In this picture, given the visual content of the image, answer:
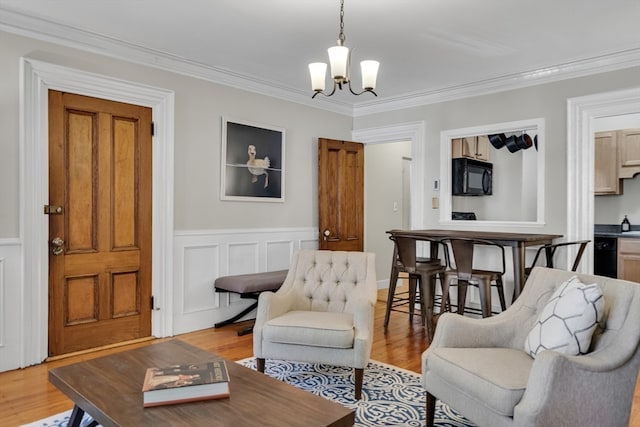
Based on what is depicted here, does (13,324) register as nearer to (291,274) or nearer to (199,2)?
(291,274)

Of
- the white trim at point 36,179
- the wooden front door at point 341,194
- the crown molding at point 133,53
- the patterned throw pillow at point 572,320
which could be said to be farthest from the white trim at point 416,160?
the white trim at point 36,179

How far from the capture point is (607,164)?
5480mm

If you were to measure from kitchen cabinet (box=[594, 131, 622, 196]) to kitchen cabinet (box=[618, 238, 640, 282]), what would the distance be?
2.37 ft

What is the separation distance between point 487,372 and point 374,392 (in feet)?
3.33

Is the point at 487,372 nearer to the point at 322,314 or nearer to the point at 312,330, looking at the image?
the point at 312,330

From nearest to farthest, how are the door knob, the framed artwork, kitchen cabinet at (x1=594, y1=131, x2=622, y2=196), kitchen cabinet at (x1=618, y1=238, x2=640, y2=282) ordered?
the door knob → the framed artwork → kitchen cabinet at (x1=618, y1=238, x2=640, y2=282) → kitchen cabinet at (x1=594, y1=131, x2=622, y2=196)

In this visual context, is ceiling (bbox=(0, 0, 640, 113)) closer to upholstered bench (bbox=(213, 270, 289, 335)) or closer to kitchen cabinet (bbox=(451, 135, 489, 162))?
kitchen cabinet (bbox=(451, 135, 489, 162))

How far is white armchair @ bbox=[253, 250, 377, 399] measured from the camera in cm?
261

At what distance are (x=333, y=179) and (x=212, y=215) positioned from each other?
5.40 feet

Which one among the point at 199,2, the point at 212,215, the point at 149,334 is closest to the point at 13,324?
the point at 149,334

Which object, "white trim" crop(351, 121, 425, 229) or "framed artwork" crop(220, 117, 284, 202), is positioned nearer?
"framed artwork" crop(220, 117, 284, 202)

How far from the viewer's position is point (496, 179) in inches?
244

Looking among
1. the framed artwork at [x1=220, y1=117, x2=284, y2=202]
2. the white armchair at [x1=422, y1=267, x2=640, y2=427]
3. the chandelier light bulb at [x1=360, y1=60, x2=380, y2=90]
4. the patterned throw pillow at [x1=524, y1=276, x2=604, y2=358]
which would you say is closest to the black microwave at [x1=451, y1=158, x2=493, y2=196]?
the framed artwork at [x1=220, y1=117, x2=284, y2=202]

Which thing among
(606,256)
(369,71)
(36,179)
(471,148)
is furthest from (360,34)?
(606,256)
